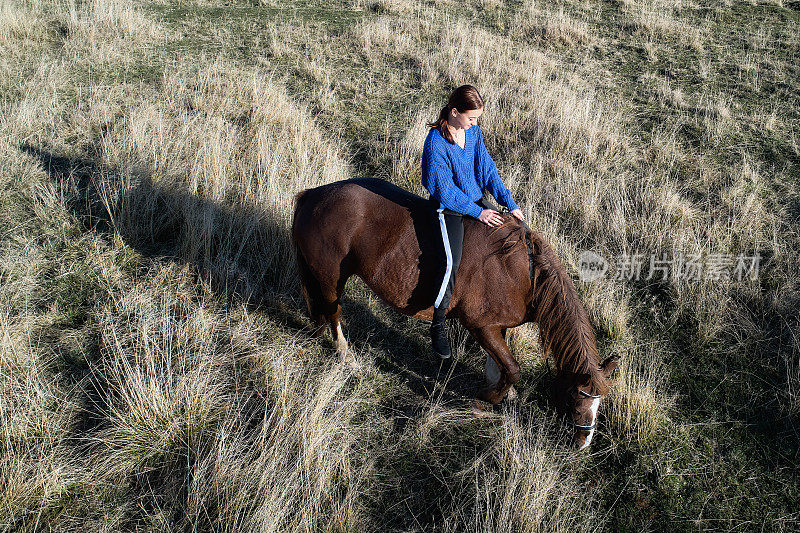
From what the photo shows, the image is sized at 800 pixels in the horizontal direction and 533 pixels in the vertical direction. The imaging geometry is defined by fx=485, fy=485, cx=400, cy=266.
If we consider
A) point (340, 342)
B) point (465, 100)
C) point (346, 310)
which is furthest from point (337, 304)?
point (465, 100)

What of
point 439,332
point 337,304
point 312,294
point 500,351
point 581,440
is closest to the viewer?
point 581,440

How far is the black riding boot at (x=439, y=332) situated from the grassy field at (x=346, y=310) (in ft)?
1.53

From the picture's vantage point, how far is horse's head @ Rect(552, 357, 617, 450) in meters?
3.05

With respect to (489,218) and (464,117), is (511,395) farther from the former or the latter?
(464,117)

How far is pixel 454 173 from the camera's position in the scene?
11.0ft

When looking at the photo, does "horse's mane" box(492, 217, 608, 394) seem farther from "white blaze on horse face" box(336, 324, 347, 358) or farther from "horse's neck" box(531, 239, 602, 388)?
"white blaze on horse face" box(336, 324, 347, 358)

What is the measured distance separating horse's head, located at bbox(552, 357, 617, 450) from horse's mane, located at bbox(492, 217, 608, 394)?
27 millimetres

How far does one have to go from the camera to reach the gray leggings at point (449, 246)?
10.8ft

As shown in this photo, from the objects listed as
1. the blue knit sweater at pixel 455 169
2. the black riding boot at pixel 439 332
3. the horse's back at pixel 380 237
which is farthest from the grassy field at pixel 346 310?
the blue knit sweater at pixel 455 169

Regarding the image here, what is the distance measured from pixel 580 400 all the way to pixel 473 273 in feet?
3.50
